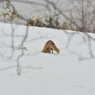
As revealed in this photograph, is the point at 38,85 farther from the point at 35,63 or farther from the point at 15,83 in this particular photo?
the point at 35,63

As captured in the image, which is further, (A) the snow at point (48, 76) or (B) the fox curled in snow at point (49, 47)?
(B) the fox curled in snow at point (49, 47)

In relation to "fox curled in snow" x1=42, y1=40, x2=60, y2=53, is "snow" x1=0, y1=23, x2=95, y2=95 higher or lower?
lower

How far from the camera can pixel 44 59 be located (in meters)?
5.11

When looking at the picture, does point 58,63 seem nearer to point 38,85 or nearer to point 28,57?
point 28,57

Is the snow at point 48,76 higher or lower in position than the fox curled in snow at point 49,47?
lower

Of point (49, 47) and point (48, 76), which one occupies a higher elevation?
point (49, 47)

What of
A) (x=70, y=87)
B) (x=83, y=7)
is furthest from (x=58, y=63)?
(x=83, y=7)

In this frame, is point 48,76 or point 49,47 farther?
point 49,47

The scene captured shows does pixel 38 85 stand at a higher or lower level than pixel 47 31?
lower

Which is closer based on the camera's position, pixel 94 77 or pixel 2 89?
pixel 2 89

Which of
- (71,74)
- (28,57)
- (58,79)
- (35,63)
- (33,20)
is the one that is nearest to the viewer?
(33,20)

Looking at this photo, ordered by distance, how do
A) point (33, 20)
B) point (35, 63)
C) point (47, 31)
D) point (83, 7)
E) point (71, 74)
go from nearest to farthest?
point (33, 20)
point (83, 7)
point (71, 74)
point (35, 63)
point (47, 31)

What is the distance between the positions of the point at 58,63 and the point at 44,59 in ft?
1.03

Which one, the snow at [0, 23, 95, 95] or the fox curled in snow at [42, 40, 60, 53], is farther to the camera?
the fox curled in snow at [42, 40, 60, 53]
